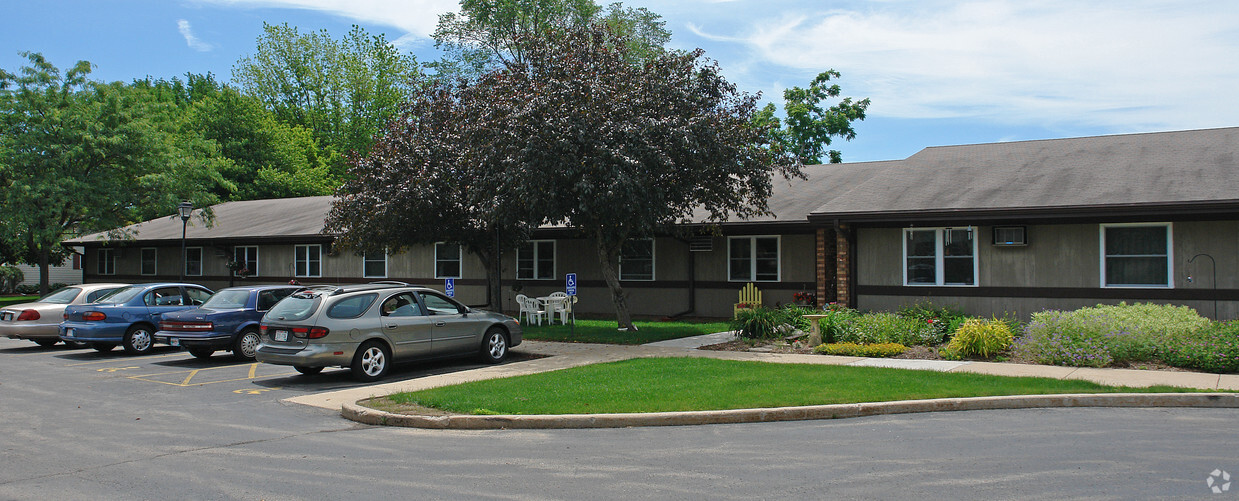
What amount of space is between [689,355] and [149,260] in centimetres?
3085

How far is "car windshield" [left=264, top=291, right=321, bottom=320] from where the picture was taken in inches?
485

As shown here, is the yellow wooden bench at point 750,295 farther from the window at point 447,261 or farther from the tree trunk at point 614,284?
the window at point 447,261

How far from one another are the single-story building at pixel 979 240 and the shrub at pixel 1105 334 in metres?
2.09

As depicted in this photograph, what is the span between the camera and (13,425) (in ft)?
30.4

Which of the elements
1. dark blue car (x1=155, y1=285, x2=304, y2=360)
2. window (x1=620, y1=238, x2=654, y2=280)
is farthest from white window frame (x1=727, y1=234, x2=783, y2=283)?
dark blue car (x1=155, y1=285, x2=304, y2=360)

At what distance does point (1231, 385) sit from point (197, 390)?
44.5ft

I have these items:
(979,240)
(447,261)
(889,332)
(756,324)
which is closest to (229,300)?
(756,324)

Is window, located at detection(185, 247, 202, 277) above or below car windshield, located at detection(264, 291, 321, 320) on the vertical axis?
above

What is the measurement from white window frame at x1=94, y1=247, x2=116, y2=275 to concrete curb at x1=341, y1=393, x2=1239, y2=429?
115 feet

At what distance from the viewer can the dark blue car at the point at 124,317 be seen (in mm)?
16109

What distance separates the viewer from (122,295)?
17.0 metres

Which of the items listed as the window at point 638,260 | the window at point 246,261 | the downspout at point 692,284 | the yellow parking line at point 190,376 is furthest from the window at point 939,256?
the window at point 246,261

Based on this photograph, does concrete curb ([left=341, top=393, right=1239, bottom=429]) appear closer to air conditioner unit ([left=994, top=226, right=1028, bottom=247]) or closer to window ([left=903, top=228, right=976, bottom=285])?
air conditioner unit ([left=994, top=226, right=1028, bottom=247])

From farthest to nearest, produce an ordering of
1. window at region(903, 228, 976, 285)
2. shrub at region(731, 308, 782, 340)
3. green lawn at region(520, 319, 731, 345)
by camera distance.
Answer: green lawn at region(520, 319, 731, 345), window at region(903, 228, 976, 285), shrub at region(731, 308, 782, 340)
